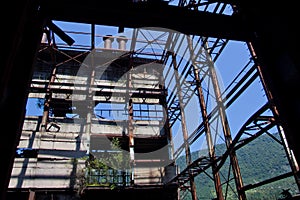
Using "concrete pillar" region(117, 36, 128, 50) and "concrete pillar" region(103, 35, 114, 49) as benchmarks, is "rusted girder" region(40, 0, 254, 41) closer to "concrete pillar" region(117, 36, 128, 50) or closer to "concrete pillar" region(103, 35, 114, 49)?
"concrete pillar" region(117, 36, 128, 50)

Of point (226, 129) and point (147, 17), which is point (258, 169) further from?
point (147, 17)

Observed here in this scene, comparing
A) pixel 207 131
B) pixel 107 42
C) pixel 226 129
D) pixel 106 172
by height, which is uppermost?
pixel 107 42

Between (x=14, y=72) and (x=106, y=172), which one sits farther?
(x=106, y=172)

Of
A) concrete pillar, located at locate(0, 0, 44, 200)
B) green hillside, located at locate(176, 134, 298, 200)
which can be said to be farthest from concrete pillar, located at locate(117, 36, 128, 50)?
green hillside, located at locate(176, 134, 298, 200)

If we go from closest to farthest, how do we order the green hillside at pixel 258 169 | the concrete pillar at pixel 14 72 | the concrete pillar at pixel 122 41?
the concrete pillar at pixel 14 72 → the concrete pillar at pixel 122 41 → the green hillside at pixel 258 169

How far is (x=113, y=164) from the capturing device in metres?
16.2

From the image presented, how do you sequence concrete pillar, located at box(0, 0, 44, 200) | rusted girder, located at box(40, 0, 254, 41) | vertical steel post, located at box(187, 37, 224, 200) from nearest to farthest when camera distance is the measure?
concrete pillar, located at box(0, 0, 44, 200) → rusted girder, located at box(40, 0, 254, 41) → vertical steel post, located at box(187, 37, 224, 200)

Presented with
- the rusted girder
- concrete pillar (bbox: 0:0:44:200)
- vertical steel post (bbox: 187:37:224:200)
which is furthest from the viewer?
vertical steel post (bbox: 187:37:224:200)

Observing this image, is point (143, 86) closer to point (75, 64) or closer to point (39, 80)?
point (75, 64)

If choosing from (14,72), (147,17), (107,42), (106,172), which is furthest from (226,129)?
(107,42)

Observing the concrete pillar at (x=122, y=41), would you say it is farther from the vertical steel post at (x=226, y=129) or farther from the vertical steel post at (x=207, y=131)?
the vertical steel post at (x=226, y=129)

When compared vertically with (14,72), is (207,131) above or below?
above

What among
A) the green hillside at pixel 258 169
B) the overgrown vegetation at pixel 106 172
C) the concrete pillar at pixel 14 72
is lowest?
the concrete pillar at pixel 14 72

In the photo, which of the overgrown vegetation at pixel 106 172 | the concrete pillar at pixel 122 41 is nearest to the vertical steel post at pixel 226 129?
the overgrown vegetation at pixel 106 172
